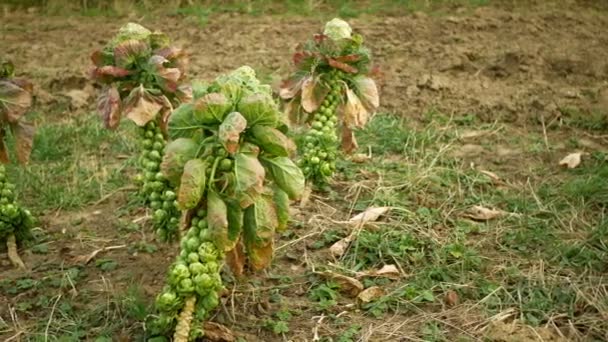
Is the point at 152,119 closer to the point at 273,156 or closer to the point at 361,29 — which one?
the point at 273,156

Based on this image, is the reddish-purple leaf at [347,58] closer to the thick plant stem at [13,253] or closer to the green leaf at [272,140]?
the green leaf at [272,140]

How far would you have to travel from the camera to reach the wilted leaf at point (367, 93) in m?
3.51

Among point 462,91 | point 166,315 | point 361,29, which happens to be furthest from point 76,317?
point 361,29

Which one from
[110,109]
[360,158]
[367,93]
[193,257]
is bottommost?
[360,158]

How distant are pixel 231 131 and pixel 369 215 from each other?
52.8 inches

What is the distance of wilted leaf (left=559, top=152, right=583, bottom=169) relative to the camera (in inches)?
155

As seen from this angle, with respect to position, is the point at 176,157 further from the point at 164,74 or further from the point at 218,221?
the point at 164,74

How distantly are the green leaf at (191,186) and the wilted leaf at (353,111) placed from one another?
53.7 inches

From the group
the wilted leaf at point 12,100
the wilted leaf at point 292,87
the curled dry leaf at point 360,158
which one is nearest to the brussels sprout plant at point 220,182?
the wilted leaf at point 12,100

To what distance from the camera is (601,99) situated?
4832 mm

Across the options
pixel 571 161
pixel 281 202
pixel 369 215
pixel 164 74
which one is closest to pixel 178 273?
pixel 281 202

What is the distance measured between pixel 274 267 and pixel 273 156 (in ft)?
2.64

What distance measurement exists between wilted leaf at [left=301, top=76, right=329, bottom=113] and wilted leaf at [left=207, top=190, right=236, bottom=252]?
48.4 inches

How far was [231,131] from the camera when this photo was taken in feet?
7.24
